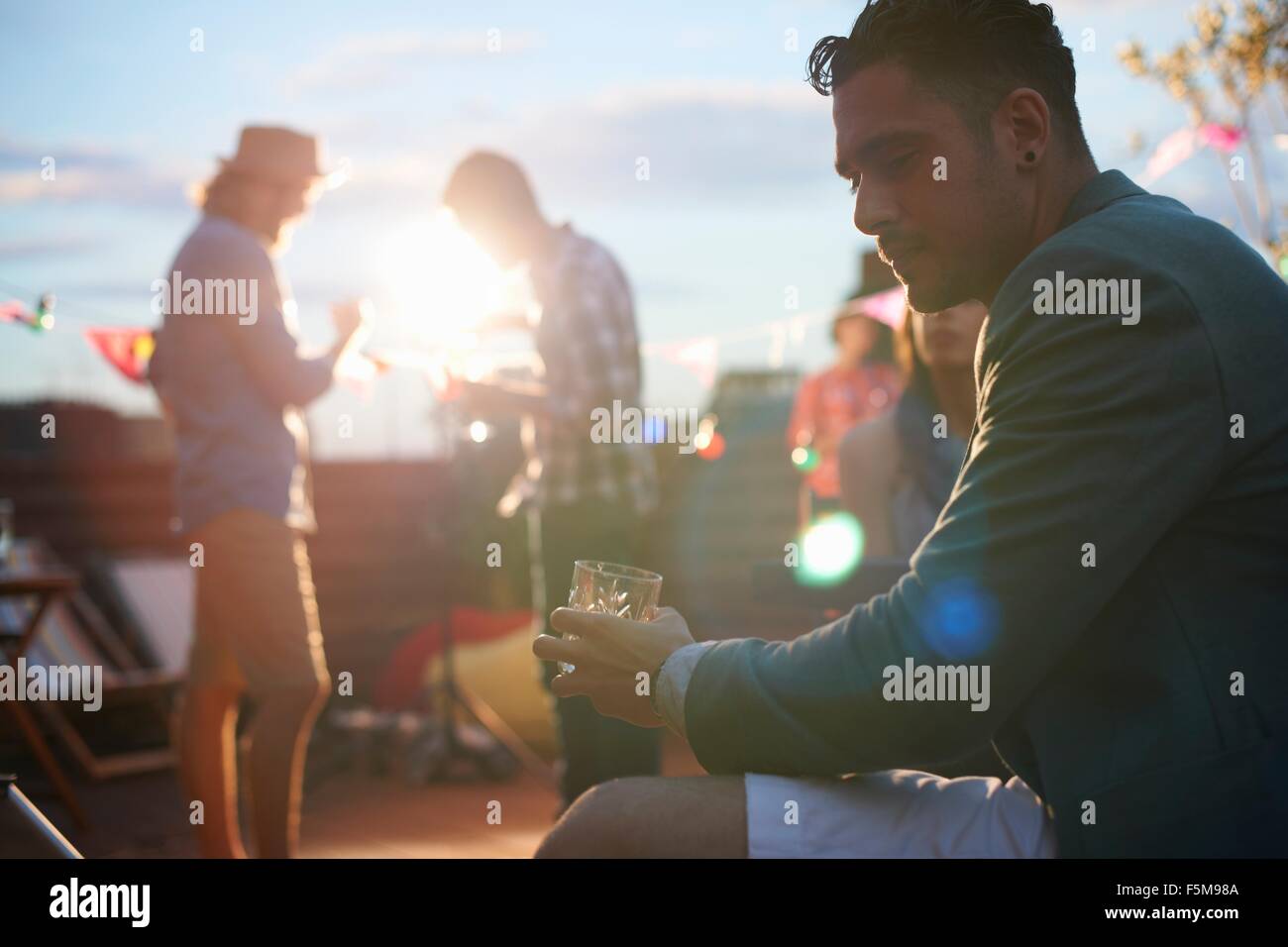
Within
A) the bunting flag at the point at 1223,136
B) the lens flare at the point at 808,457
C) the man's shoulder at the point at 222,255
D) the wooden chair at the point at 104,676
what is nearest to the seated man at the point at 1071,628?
the man's shoulder at the point at 222,255

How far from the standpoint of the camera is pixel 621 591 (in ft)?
4.36

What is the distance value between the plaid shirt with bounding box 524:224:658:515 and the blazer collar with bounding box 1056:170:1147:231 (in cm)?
199

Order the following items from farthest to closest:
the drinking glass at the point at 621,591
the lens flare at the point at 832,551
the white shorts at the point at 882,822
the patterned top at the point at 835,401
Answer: the patterned top at the point at 835,401
the lens flare at the point at 832,551
the drinking glass at the point at 621,591
the white shorts at the point at 882,822

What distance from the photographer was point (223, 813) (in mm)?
2889

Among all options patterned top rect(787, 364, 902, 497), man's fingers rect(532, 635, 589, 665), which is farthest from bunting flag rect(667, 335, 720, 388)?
man's fingers rect(532, 635, 589, 665)

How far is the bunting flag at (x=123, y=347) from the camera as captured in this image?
17.4ft

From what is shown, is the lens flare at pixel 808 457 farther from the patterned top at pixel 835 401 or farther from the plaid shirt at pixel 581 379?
the plaid shirt at pixel 581 379

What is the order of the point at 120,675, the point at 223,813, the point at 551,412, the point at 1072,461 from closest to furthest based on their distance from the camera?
the point at 1072,461, the point at 223,813, the point at 551,412, the point at 120,675

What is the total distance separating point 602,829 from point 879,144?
0.73 m

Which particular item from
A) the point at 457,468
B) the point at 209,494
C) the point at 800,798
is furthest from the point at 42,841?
the point at 457,468

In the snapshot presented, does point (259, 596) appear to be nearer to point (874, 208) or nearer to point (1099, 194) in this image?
point (874, 208)

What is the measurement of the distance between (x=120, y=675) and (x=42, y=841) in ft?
15.1

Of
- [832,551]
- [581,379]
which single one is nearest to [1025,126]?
[832,551]
